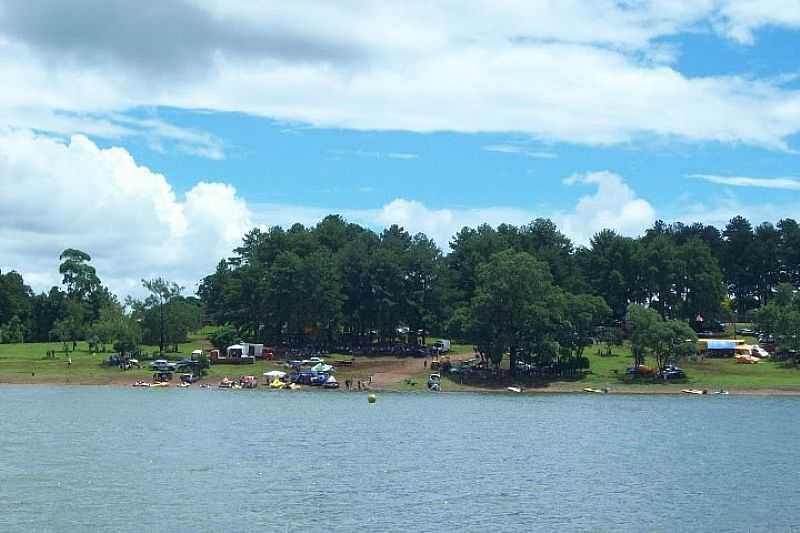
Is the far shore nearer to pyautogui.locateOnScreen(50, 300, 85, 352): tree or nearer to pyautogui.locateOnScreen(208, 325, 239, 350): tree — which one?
pyautogui.locateOnScreen(208, 325, 239, 350): tree

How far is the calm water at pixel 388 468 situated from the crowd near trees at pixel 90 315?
45731 millimetres

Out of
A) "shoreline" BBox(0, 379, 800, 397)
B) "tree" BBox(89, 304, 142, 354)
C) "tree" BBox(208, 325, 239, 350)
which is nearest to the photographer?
"shoreline" BBox(0, 379, 800, 397)

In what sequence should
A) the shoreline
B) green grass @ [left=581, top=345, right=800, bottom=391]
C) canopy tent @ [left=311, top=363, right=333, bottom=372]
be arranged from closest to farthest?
the shoreline, green grass @ [left=581, top=345, right=800, bottom=391], canopy tent @ [left=311, top=363, right=333, bottom=372]

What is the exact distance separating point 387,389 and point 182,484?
2661 inches

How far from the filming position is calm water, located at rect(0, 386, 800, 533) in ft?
131

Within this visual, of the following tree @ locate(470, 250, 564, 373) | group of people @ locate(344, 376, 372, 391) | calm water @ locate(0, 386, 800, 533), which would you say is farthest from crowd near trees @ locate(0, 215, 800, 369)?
calm water @ locate(0, 386, 800, 533)

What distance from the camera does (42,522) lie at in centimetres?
3744

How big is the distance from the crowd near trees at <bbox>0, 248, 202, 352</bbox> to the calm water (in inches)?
1800

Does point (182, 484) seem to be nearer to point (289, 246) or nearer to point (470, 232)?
point (289, 246)

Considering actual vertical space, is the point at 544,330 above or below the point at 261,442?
above

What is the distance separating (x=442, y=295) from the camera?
145625 mm

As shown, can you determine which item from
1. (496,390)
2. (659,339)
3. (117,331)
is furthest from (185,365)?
(659,339)

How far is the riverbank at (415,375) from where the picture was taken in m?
114

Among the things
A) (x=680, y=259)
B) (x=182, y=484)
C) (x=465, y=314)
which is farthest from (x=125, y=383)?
(x=680, y=259)
